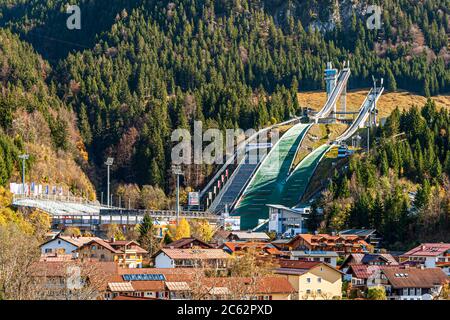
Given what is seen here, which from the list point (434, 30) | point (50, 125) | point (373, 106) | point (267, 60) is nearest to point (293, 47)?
point (267, 60)

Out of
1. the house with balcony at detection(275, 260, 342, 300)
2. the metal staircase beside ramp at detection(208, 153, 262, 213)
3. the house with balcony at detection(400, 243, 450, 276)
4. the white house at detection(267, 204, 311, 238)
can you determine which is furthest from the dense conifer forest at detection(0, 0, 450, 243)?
the house with balcony at detection(275, 260, 342, 300)

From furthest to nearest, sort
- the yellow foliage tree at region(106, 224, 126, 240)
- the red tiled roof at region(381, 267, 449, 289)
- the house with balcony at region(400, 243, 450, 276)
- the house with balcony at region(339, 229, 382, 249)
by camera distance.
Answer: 1. the yellow foliage tree at region(106, 224, 126, 240)
2. the house with balcony at region(339, 229, 382, 249)
3. the house with balcony at region(400, 243, 450, 276)
4. the red tiled roof at region(381, 267, 449, 289)

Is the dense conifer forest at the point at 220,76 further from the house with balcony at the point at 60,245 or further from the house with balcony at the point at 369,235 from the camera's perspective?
the house with balcony at the point at 60,245

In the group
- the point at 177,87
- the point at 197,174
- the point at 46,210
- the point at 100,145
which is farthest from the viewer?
the point at 177,87

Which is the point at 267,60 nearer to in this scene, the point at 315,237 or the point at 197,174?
the point at 197,174

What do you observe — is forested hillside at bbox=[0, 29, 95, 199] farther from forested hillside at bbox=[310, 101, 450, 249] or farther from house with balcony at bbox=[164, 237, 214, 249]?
forested hillside at bbox=[310, 101, 450, 249]

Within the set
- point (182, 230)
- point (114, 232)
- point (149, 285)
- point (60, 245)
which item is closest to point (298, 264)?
point (149, 285)

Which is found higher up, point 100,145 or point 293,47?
point 293,47
